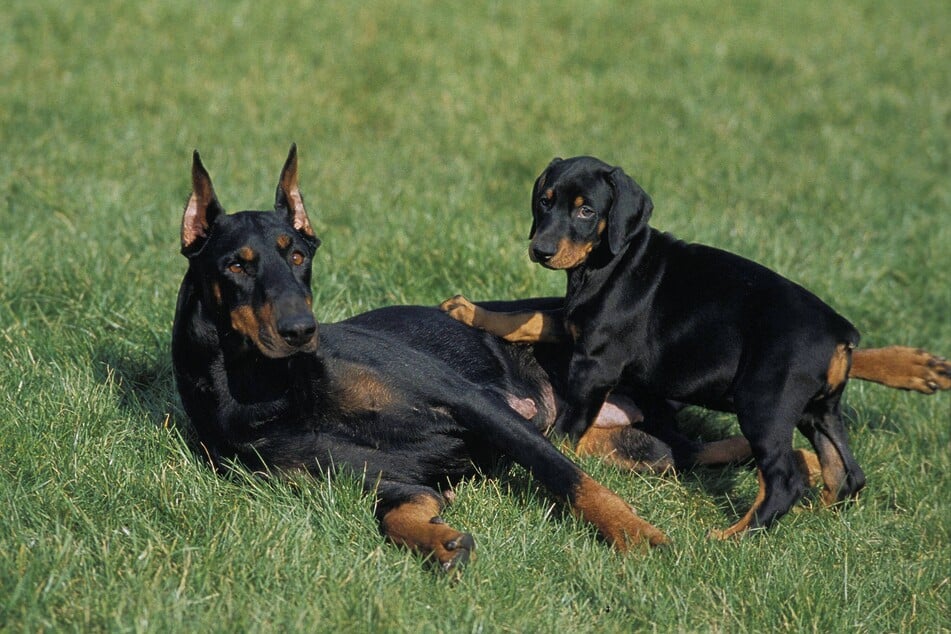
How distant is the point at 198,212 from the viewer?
162 inches

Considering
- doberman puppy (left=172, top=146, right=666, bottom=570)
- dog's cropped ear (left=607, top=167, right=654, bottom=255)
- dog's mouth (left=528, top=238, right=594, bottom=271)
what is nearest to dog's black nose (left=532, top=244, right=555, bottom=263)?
dog's mouth (left=528, top=238, right=594, bottom=271)

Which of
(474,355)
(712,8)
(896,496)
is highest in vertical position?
(712,8)

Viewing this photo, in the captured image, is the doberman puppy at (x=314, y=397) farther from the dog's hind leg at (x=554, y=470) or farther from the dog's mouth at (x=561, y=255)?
the dog's mouth at (x=561, y=255)

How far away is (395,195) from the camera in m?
7.59

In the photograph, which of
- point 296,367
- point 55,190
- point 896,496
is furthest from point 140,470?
point 55,190

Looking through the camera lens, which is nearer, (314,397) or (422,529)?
(422,529)

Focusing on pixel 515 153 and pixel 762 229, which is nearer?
pixel 762 229

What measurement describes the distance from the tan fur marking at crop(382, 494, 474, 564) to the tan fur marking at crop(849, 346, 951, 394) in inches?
69.2

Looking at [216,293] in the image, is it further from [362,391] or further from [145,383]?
[145,383]

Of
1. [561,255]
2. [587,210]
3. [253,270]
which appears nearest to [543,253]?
[561,255]

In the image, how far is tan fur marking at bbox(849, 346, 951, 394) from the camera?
4.50 m

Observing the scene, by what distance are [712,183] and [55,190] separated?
15.0 ft

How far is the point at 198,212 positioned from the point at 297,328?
2.25 feet

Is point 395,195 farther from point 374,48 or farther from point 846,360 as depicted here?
point 846,360
